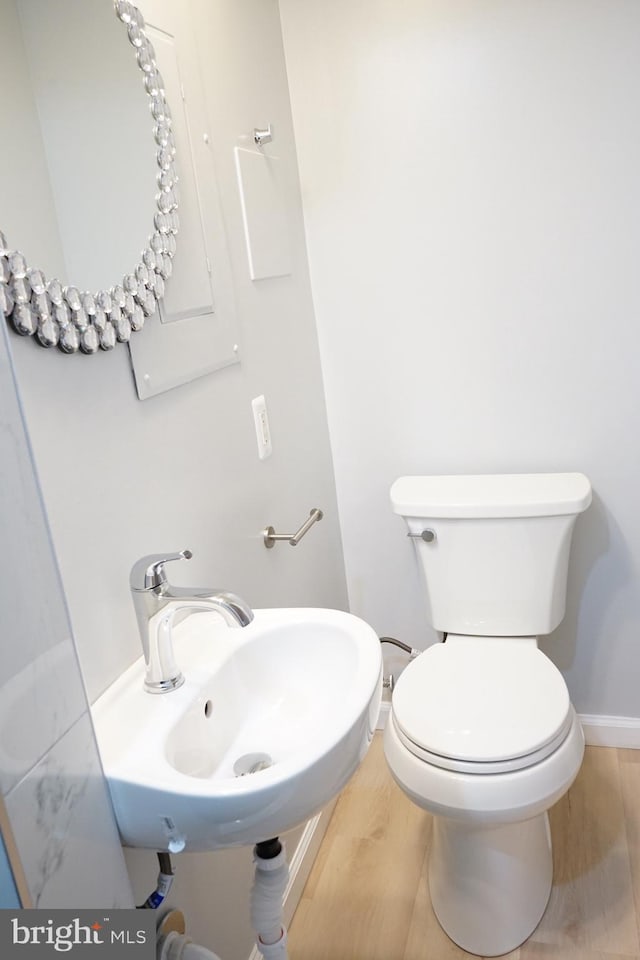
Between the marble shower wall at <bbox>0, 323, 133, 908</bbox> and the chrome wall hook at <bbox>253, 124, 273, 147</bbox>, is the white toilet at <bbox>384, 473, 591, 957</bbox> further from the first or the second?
the chrome wall hook at <bbox>253, 124, 273, 147</bbox>

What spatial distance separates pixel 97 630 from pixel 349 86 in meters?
1.41

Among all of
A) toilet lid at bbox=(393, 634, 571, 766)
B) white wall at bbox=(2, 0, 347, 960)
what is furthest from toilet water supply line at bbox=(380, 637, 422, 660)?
toilet lid at bbox=(393, 634, 571, 766)

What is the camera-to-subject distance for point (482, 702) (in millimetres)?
1395

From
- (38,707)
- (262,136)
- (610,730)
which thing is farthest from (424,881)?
(262,136)

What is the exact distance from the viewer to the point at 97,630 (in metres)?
0.96

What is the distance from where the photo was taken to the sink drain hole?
1019mm

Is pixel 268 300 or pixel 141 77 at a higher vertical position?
pixel 141 77

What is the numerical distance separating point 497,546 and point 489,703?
406 mm

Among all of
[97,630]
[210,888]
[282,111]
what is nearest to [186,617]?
[97,630]

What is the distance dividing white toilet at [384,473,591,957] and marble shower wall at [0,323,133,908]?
73 centimetres

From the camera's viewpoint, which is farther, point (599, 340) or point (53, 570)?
point (599, 340)

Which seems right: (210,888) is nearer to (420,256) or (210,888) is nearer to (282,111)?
(420,256)

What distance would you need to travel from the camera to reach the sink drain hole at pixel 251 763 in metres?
1.02

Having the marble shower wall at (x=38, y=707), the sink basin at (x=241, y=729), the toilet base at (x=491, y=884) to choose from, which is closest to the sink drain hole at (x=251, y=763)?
the sink basin at (x=241, y=729)
